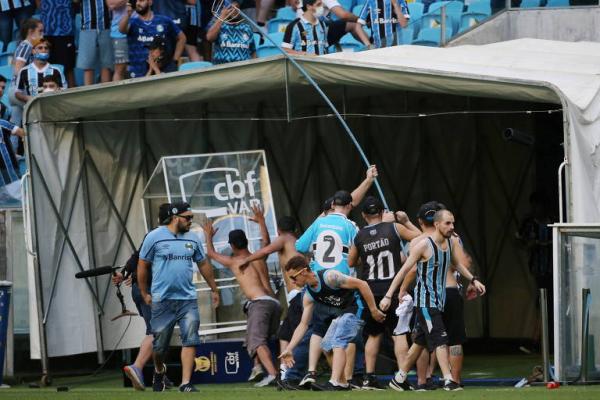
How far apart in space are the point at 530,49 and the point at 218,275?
15.7 feet

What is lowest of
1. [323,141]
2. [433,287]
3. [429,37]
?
[433,287]

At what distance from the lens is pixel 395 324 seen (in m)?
14.8

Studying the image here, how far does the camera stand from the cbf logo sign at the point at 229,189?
1822cm

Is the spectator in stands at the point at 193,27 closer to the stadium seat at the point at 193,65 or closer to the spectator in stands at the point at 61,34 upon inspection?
the stadium seat at the point at 193,65

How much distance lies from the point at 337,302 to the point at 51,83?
22.4 feet

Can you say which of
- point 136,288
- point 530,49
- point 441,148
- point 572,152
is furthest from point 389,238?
point 441,148

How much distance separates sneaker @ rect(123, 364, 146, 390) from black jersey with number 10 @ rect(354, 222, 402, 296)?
2608mm

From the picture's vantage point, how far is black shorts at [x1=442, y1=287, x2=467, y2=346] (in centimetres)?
1380

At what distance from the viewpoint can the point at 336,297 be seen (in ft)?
46.7

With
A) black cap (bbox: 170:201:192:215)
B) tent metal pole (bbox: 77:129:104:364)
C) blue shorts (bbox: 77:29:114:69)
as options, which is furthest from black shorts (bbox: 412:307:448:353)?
blue shorts (bbox: 77:29:114:69)

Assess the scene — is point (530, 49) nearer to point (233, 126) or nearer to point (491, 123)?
point (491, 123)

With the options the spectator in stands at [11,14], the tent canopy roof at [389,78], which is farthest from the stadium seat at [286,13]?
the spectator in stands at [11,14]

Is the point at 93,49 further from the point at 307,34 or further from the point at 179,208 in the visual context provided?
the point at 179,208

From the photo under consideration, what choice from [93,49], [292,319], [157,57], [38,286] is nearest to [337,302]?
[292,319]
